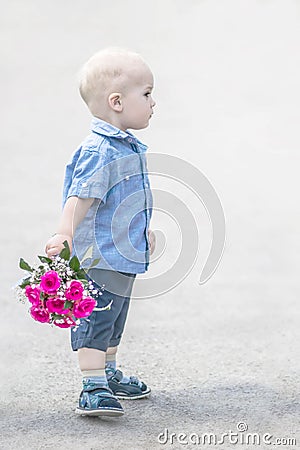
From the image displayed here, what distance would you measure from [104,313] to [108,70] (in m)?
0.71

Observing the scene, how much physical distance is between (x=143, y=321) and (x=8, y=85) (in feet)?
16.5

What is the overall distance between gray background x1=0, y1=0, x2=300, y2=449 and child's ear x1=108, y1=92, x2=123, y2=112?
889mm

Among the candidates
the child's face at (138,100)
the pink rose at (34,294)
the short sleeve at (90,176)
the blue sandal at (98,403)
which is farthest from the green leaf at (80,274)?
the child's face at (138,100)

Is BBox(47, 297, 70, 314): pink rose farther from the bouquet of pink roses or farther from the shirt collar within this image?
the shirt collar

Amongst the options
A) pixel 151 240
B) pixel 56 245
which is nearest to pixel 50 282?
pixel 56 245

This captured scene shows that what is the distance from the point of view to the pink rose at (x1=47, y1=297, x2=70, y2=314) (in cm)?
243

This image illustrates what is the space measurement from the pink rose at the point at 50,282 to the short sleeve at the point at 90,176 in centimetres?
27

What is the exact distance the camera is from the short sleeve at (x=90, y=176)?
257 centimetres

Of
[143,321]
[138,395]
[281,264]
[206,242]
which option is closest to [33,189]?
[206,242]

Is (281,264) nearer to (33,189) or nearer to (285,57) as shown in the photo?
(33,189)

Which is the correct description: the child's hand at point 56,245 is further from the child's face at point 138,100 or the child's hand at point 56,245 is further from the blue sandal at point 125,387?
the blue sandal at point 125,387

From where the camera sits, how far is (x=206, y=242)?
517 cm

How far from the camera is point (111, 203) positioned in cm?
265

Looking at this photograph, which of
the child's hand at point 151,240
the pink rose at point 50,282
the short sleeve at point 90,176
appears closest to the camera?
the pink rose at point 50,282
